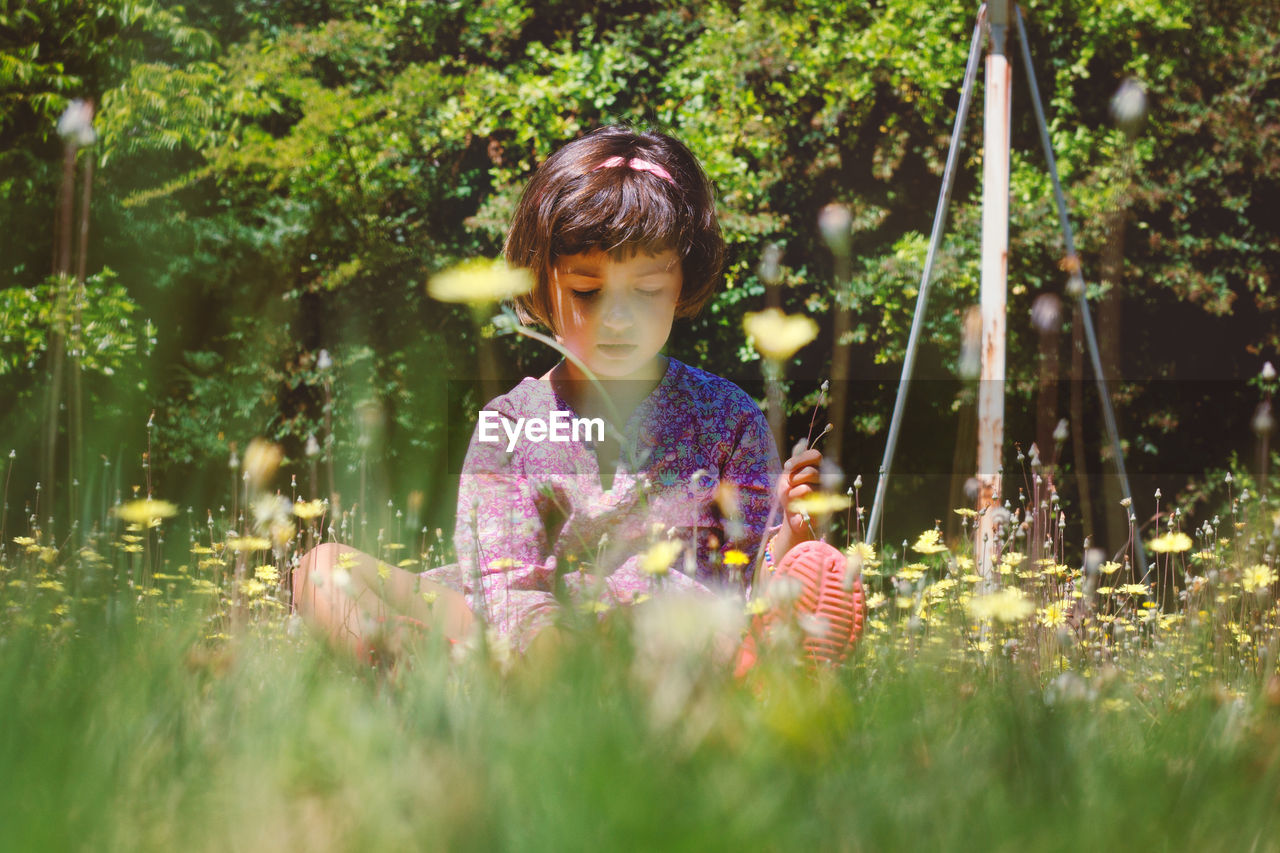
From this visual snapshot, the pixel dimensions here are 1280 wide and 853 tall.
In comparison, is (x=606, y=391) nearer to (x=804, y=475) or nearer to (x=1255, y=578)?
(x=804, y=475)

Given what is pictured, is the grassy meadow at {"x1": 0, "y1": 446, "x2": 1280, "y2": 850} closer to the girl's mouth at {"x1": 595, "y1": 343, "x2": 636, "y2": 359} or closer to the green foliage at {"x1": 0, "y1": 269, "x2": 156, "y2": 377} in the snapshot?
the girl's mouth at {"x1": 595, "y1": 343, "x2": 636, "y2": 359}

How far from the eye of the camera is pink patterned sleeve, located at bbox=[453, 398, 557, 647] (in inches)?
70.3

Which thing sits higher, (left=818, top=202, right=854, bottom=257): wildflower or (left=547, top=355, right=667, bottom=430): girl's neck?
(left=818, top=202, right=854, bottom=257): wildflower

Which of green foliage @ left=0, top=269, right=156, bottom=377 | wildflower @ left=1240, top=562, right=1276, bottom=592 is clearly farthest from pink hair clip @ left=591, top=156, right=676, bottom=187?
green foliage @ left=0, top=269, right=156, bottom=377

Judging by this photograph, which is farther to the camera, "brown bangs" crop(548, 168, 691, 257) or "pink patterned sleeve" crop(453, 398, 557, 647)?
"brown bangs" crop(548, 168, 691, 257)

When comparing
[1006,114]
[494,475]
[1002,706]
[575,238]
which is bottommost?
[1002,706]

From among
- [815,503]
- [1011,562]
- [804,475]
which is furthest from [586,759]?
[1011,562]

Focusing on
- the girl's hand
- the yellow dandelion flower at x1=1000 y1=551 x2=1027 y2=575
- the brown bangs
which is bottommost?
the yellow dandelion flower at x1=1000 y1=551 x2=1027 y2=575

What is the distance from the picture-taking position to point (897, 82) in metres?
5.22

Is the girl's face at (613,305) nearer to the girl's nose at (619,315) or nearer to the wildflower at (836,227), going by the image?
the girl's nose at (619,315)

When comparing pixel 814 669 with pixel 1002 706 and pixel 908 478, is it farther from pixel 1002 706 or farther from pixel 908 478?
pixel 908 478

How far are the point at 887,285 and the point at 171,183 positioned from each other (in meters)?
3.60

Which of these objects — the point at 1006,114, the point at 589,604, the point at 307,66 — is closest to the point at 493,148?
the point at 307,66

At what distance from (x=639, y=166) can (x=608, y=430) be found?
1.84 ft
